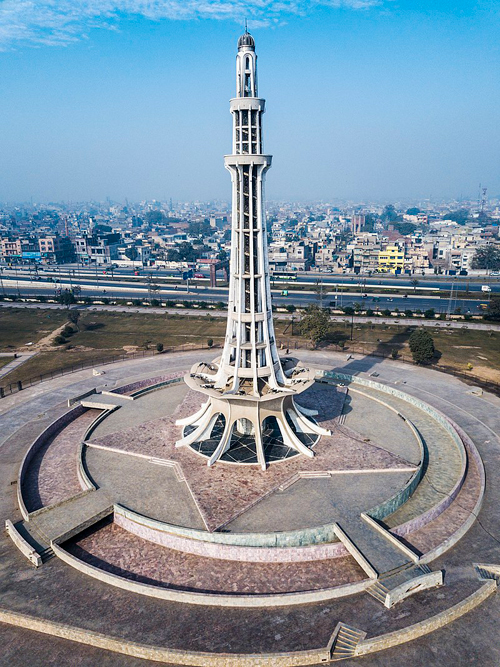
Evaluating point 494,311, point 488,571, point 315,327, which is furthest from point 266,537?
point 494,311

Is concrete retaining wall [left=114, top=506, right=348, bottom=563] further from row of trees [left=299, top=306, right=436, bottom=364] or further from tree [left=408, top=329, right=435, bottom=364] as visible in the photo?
row of trees [left=299, top=306, right=436, bottom=364]

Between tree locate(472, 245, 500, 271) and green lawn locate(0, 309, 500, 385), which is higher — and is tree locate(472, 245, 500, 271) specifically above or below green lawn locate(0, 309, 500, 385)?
above

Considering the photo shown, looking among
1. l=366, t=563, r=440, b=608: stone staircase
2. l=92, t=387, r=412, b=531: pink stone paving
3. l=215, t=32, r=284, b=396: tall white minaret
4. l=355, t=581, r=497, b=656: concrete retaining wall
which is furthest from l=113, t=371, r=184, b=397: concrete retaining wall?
l=355, t=581, r=497, b=656: concrete retaining wall

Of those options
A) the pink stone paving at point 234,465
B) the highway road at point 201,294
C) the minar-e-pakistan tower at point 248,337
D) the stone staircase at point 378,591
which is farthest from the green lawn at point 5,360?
the stone staircase at point 378,591

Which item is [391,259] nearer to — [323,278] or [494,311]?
[323,278]

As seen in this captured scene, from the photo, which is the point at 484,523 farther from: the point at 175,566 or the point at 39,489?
the point at 39,489

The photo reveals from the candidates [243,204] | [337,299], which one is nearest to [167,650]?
[243,204]

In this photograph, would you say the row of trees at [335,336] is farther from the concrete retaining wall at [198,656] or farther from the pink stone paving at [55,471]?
the concrete retaining wall at [198,656]

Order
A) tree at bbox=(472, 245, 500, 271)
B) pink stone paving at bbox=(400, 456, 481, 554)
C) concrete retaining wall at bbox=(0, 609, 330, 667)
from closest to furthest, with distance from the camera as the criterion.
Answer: concrete retaining wall at bbox=(0, 609, 330, 667), pink stone paving at bbox=(400, 456, 481, 554), tree at bbox=(472, 245, 500, 271)
